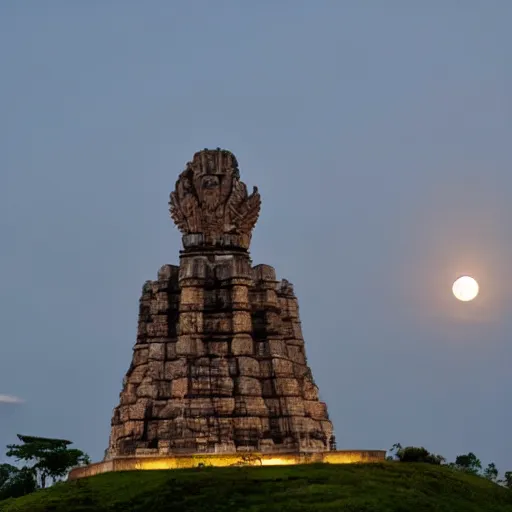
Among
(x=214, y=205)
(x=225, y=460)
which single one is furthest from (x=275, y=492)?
(x=214, y=205)

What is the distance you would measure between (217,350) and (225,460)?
516cm

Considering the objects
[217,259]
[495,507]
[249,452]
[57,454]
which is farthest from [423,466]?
[57,454]

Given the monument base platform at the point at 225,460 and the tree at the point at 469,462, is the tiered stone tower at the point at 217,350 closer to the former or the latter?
the monument base platform at the point at 225,460

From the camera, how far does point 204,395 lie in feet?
A: 109

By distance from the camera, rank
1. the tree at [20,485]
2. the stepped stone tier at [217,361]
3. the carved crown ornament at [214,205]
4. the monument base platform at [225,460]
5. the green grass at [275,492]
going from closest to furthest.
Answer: the green grass at [275,492]
the monument base platform at [225,460]
the stepped stone tier at [217,361]
the carved crown ornament at [214,205]
the tree at [20,485]

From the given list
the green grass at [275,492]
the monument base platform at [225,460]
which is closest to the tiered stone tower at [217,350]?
the monument base platform at [225,460]

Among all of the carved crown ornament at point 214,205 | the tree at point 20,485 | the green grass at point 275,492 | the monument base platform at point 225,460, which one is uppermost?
the carved crown ornament at point 214,205

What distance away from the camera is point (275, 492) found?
26141 millimetres

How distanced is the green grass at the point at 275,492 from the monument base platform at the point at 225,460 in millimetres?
1013

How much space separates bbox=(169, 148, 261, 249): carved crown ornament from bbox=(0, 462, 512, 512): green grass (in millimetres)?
12314

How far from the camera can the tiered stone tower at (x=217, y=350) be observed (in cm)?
3278

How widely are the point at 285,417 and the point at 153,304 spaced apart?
26.9ft

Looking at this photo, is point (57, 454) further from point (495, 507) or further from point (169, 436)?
point (495, 507)

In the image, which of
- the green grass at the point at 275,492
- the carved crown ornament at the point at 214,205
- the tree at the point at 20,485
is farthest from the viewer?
the tree at the point at 20,485
